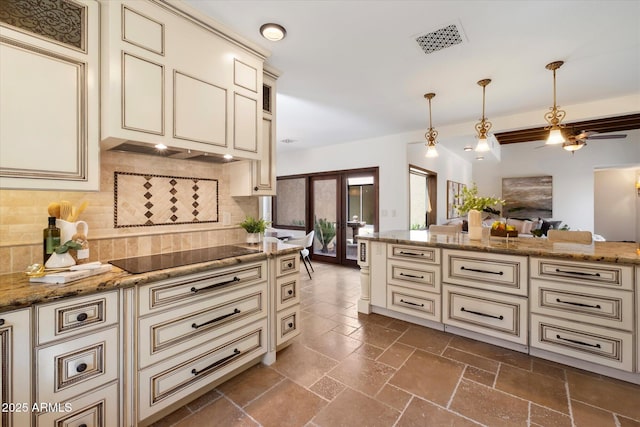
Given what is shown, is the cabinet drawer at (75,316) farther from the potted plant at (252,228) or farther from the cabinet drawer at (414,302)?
the cabinet drawer at (414,302)

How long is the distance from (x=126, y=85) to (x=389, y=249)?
2.71 metres

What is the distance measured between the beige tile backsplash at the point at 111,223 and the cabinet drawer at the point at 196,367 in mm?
847

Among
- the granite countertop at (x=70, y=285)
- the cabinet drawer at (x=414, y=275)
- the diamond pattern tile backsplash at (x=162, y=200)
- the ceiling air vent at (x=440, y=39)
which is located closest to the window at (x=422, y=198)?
the cabinet drawer at (x=414, y=275)

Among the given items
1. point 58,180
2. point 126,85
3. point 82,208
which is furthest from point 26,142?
point 126,85

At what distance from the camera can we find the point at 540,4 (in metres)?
1.79

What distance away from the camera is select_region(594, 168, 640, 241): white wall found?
7.37 meters

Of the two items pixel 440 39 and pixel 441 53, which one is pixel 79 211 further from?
pixel 441 53

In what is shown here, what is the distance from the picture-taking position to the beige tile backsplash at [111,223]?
5.00 feet

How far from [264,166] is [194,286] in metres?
1.27

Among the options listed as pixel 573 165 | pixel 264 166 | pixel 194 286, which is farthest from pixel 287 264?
pixel 573 165

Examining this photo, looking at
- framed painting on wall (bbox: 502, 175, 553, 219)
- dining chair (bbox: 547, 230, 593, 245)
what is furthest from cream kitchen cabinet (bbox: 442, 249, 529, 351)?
framed painting on wall (bbox: 502, 175, 553, 219)

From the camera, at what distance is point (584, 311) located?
2.06m

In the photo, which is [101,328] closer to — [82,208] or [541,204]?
[82,208]

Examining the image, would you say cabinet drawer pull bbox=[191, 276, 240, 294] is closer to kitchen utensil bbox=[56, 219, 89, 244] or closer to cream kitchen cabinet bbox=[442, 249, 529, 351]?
kitchen utensil bbox=[56, 219, 89, 244]
